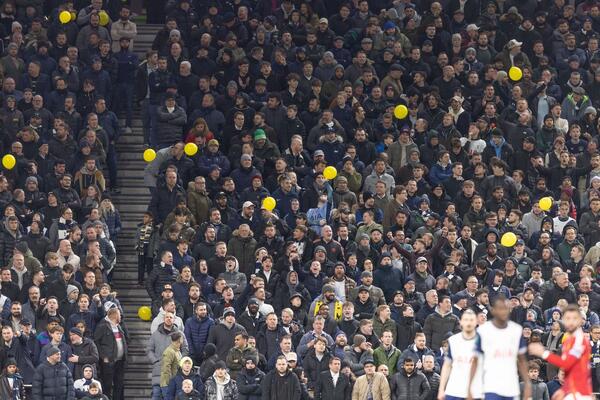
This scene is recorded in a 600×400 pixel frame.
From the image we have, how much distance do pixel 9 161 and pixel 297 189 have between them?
538 centimetres

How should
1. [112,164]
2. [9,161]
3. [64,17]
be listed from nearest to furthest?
1. [9,161]
2. [112,164]
3. [64,17]

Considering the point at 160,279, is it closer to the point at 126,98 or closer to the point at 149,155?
the point at 149,155

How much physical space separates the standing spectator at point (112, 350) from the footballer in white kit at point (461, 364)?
950cm

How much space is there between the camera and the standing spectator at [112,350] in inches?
1200

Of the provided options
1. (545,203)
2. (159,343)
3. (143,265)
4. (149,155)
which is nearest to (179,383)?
(159,343)

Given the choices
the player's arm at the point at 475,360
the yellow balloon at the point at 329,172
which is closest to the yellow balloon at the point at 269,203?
the yellow balloon at the point at 329,172

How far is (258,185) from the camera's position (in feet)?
111

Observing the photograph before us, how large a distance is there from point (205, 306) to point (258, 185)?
3849mm

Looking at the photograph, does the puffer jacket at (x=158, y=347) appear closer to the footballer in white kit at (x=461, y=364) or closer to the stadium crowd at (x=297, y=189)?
the stadium crowd at (x=297, y=189)

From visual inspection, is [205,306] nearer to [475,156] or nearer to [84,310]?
[84,310]

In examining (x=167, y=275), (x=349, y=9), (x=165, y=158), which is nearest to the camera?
(x=167, y=275)

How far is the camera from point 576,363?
21.7 m

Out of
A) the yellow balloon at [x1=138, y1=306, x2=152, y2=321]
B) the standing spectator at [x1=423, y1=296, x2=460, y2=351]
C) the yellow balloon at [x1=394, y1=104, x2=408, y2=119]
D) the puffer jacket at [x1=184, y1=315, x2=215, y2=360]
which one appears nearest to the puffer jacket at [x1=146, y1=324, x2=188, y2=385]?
the puffer jacket at [x1=184, y1=315, x2=215, y2=360]

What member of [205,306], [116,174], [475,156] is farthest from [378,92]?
[205,306]
